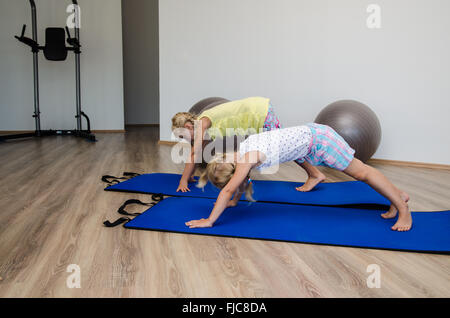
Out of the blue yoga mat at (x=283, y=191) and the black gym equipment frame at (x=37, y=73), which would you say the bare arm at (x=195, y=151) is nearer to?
the blue yoga mat at (x=283, y=191)

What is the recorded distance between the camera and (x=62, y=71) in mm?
6164

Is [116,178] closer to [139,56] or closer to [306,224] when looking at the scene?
[306,224]

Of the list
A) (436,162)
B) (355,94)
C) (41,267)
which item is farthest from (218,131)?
(436,162)

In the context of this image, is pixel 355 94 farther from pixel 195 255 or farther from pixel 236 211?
pixel 195 255

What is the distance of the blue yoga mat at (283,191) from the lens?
2314 mm

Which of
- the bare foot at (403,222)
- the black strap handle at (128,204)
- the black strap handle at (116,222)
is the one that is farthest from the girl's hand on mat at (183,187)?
the bare foot at (403,222)

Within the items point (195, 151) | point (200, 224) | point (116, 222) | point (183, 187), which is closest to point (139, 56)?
point (195, 151)

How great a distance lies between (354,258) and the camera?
1.50 meters

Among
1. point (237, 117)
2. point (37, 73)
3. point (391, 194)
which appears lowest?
point (391, 194)

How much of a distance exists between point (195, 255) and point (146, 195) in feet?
3.37

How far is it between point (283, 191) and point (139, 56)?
6280 mm

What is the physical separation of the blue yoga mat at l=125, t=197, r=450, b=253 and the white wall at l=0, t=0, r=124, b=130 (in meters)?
4.79

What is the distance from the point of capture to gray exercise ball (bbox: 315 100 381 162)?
3.45 metres

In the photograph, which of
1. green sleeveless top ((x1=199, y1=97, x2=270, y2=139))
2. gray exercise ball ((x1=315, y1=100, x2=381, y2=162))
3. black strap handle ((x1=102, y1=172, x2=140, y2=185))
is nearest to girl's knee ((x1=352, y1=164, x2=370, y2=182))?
green sleeveless top ((x1=199, y1=97, x2=270, y2=139))
